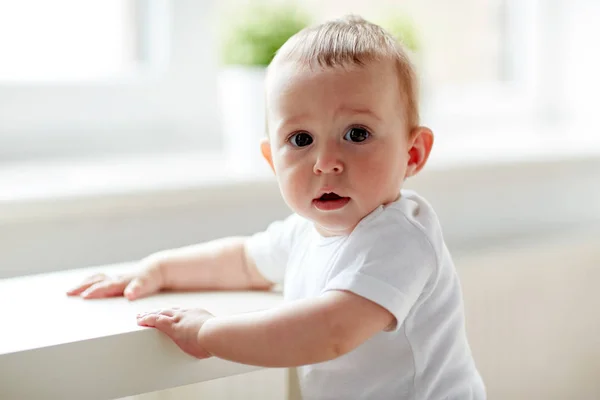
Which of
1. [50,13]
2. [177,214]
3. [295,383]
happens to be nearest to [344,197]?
[295,383]

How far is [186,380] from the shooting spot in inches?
30.9

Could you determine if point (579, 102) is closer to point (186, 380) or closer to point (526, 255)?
point (526, 255)

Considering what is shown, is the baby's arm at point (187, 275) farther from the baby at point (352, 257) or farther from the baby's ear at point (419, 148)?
the baby's ear at point (419, 148)

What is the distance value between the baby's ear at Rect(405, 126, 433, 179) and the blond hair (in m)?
0.02

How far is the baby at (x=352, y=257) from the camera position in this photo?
773mm

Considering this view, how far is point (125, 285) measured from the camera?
0.93 m

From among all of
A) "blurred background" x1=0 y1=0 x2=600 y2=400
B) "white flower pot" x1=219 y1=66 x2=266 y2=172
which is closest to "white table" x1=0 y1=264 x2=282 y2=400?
"blurred background" x1=0 y1=0 x2=600 y2=400

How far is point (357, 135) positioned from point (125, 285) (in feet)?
1.01

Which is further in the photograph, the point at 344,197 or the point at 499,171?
the point at 499,171

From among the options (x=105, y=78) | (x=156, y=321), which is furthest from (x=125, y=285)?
(x=105, y=78)

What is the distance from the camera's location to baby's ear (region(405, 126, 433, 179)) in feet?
2.94

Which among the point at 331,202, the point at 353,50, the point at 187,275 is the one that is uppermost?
the point at 353,50

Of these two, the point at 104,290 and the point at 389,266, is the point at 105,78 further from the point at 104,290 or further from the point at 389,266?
the point at 389,266

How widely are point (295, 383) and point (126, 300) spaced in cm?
22
